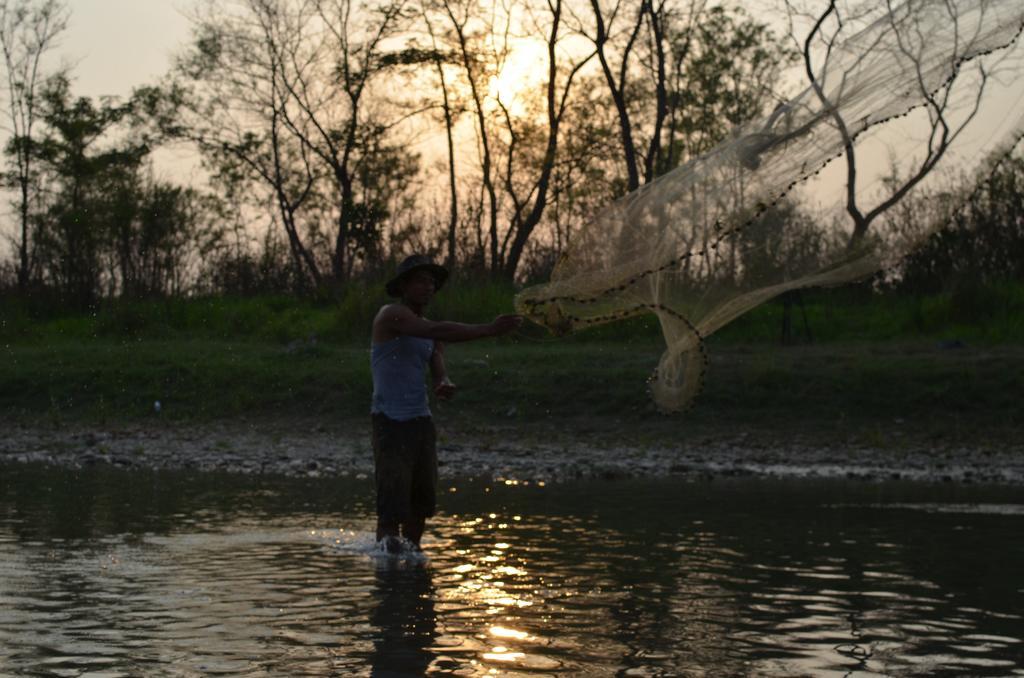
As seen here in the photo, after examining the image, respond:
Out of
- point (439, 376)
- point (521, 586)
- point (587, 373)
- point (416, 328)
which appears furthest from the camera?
point (587, 373)

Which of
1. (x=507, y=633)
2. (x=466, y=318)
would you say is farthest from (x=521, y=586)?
(x=466, y=318)

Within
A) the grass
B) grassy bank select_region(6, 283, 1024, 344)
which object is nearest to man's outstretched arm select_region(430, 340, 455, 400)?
the grass

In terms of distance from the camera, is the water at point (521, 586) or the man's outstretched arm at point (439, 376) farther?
the man's outstretched arm at point (439, 376)

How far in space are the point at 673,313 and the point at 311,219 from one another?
31.2m

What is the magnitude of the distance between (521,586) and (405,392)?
1.48 meters

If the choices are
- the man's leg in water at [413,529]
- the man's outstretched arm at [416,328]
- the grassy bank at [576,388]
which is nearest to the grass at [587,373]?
the grassy bank at [576,388]

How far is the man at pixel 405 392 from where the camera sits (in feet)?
30.7

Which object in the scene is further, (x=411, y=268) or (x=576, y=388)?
(x=576, y=388)

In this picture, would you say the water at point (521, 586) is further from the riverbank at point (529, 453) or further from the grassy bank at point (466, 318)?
the grassy bank at point (466, 318)

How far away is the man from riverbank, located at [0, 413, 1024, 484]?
637 centimetres

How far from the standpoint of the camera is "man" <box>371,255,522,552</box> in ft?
30.7

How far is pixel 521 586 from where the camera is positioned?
9055 mm

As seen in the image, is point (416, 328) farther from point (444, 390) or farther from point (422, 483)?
point (422, 483)

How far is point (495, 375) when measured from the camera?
21922 mm
